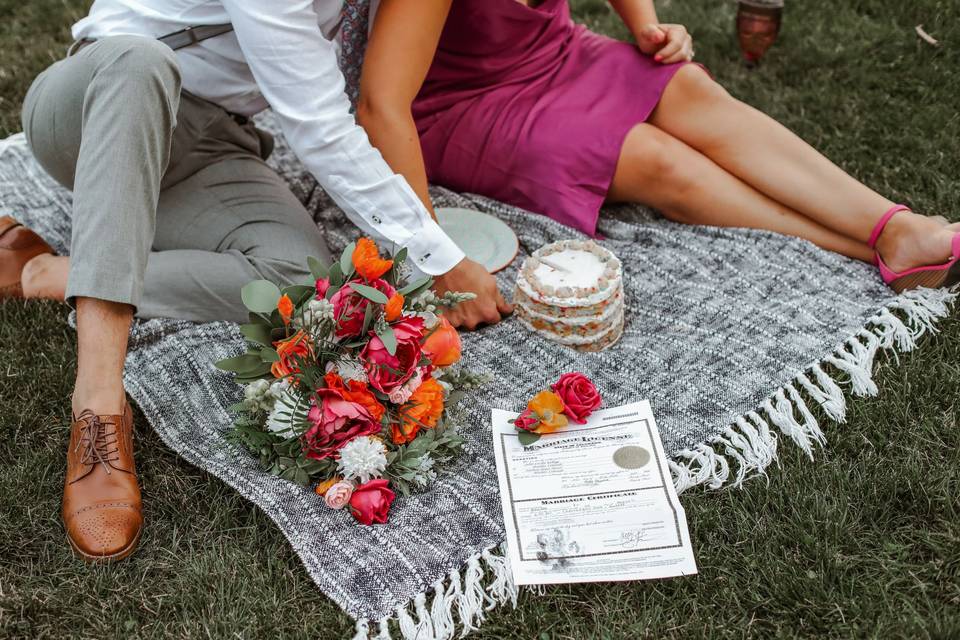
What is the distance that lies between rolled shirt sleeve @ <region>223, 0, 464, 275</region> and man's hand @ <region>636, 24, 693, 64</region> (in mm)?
938

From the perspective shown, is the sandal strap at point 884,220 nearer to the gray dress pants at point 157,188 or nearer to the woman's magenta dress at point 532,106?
the woman's magenta dress at point 532,106

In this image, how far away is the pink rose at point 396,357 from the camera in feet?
4.78

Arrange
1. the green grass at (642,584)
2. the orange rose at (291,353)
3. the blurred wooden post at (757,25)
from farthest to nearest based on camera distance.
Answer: the blurred wooden post at (757,25) < the orange rose at (291,353) < the green grass at (642,584)

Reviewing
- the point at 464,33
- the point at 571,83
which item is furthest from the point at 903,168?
the point at 464,33

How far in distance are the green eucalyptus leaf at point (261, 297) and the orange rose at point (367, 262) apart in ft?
0.58

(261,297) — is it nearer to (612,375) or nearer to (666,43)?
(612,375)

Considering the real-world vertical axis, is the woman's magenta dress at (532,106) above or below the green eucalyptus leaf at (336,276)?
below

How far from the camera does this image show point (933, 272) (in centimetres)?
199

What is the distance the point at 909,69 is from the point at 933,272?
47.6 inches

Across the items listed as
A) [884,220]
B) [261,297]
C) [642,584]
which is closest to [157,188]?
[261,297]

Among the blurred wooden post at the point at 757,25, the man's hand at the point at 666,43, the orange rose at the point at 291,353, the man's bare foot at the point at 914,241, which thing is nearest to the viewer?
the orange rose at the point at 291,353

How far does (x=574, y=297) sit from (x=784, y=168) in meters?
0.73

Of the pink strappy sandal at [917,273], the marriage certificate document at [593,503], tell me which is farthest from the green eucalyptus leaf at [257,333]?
the pink strappy sandal at [917,273]

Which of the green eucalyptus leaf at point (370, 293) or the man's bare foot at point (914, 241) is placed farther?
the man's bare foot at point (914, 241)
